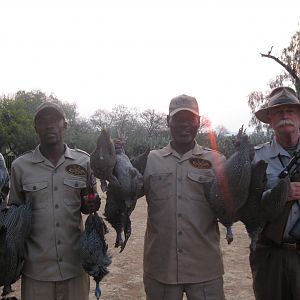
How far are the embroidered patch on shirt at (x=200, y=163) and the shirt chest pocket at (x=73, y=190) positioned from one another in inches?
39.5

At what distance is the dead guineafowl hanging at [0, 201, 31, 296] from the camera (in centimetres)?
332

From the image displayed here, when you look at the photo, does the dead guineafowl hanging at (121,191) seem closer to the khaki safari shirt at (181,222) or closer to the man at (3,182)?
the khaki safari shirt at (181,222)

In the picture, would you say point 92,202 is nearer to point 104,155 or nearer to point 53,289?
point 104,155

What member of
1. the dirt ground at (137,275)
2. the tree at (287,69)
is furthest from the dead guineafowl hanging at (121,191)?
the tree at (287,69)

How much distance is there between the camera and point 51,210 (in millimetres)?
3584

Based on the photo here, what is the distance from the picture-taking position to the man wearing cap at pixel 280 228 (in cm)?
371

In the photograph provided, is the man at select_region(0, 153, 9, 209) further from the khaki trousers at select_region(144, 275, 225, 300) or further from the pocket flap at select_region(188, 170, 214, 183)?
the pocket flap at select_region(188, 170, 214, 183)

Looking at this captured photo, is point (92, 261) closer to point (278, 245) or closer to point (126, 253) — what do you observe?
point (278, 245)

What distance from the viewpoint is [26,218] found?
11.3 feet

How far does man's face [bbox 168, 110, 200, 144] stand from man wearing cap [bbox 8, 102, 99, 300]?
864 millimetres

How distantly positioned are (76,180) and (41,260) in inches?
29.7

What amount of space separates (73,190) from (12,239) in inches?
25.9

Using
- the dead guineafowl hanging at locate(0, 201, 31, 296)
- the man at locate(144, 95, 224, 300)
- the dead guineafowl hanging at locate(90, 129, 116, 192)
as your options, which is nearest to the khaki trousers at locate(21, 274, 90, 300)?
the dead guineafowl hanging at locate(0, 201, 31, 296)

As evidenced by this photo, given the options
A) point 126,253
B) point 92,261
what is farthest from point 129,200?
point 126,253
